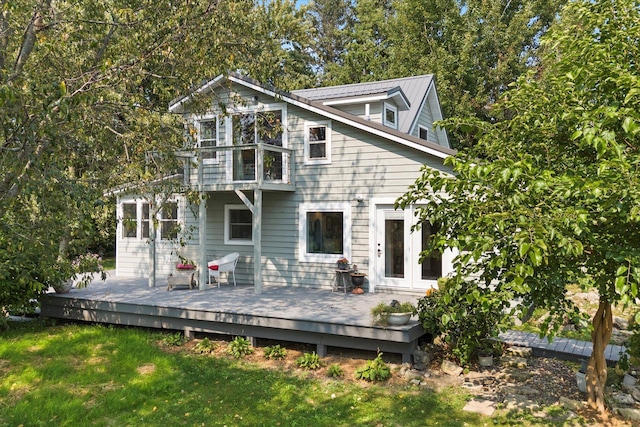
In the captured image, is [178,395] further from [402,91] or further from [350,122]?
[402,91]

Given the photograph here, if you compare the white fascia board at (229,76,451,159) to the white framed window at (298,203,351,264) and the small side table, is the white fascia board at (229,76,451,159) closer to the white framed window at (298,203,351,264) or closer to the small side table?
the white framed window at (298,203,351,264)

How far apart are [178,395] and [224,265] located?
213 inches

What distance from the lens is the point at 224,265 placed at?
37.7 feet

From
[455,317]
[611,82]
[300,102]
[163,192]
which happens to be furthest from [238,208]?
[611,82]

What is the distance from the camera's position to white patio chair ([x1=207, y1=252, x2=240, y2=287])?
1119 cm

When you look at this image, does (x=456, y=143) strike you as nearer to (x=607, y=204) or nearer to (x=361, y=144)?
(x=361, y=144)

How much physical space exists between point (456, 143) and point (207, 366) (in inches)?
748

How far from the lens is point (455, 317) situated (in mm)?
4617

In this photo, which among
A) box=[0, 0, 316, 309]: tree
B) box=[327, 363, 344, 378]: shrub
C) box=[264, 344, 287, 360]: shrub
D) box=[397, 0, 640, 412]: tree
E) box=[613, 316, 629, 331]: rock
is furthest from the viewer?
box=[613, 316, 629, 331]: rock

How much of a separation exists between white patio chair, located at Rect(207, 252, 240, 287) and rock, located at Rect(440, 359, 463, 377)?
605 cm

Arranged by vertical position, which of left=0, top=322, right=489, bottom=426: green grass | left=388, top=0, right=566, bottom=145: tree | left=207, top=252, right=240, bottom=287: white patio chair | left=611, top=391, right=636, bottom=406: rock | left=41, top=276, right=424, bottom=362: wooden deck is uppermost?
left=388, top=0, right=566, bottom=145: tree

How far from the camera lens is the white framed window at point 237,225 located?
12.5m

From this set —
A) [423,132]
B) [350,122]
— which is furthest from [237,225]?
[423,132]

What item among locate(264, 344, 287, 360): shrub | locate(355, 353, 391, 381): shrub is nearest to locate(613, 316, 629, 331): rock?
locate(355, 353, 391, 381): shrub
